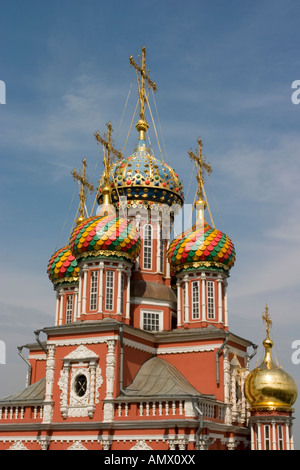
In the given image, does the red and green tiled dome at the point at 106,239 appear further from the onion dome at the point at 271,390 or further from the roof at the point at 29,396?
the onion dome at the point at 271,390

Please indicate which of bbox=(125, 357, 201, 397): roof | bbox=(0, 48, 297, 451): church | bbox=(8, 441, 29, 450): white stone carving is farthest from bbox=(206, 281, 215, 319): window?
bbox=(8, 441, 29, 450): white stone carving

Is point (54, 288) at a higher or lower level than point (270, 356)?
higher

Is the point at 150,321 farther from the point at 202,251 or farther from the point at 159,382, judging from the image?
the point at 159,382

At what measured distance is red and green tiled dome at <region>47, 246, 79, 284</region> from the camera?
2798 cm

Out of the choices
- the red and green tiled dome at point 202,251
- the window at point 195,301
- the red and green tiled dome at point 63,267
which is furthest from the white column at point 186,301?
the red and green tiled dome at point 63,267

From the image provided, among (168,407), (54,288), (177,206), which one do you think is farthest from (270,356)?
(54,288)

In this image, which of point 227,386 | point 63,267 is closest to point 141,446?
point 227,386

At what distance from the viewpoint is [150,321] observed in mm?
25109

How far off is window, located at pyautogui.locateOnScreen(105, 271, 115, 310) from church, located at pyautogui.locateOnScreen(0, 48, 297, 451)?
35mm

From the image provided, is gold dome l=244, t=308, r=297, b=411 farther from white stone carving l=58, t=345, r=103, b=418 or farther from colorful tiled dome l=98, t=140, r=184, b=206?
colorful tiled dome l=98, t=140, r=184, b=206

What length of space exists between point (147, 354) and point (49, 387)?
12.1 ft

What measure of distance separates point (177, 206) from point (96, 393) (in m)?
9.94
